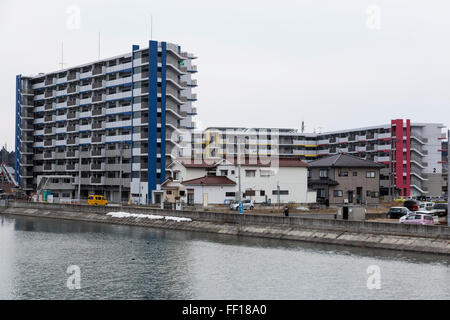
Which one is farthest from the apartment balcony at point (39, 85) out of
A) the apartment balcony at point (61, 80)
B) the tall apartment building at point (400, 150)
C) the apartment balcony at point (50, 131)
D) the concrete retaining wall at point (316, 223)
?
the concrete retaining wall at point (316, 223)

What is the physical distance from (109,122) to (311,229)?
200 ft

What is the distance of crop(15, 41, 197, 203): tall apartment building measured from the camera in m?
93.8

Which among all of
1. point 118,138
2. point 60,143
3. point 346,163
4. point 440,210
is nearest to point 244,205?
point 346,163

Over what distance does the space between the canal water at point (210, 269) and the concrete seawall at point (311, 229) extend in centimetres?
133

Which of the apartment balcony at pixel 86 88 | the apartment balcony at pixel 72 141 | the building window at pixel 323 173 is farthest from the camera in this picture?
the apartment balcony at pixel 72 141

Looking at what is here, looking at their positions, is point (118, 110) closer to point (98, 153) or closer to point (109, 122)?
point (109, 122)

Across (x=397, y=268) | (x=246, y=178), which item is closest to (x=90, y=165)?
(x=246, y=178)

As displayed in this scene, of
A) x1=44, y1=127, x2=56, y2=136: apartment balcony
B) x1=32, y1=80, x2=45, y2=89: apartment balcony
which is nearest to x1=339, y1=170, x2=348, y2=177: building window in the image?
x1=44, y1=127, x2=56, y2=136: apartment balcony

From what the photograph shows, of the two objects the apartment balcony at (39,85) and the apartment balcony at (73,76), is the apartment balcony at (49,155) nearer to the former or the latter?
the apartment balcony at (39,85)

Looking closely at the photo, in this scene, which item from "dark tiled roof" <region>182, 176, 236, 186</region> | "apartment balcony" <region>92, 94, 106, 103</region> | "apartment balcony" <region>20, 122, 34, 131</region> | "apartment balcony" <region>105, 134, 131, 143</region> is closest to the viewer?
"dark tiled roof" <region>182, 176, 236, 186</region>

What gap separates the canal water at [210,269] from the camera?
2989cm

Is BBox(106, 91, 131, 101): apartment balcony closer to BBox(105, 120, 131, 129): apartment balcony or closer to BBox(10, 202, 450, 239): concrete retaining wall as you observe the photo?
BBox(105, 120, 131, 129): apartment balcony

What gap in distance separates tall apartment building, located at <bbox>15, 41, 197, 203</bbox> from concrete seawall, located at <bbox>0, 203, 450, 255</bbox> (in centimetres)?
2195

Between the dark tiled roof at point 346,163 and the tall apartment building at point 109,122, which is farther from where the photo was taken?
the tall apartment building at point 109,122
